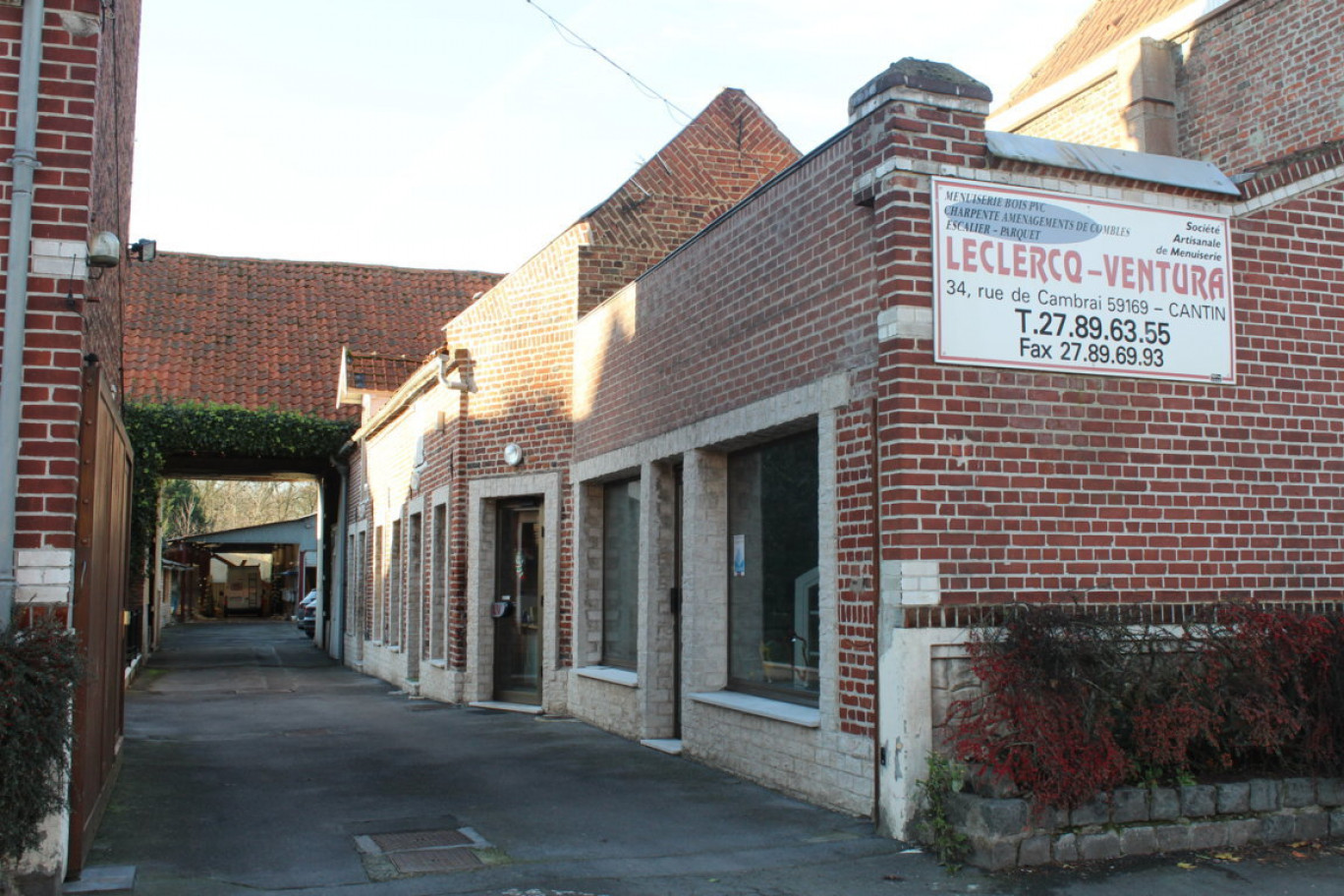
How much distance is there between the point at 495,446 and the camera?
1465 centimetres

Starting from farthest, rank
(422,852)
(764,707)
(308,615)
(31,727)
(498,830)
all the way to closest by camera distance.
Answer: (308,615) → (764,707) → (498,830) → (422,852) → (31,727)

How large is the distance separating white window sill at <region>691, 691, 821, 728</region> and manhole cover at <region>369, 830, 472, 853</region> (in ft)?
7.56

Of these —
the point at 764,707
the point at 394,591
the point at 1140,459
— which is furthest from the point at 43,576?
the point at 394,591

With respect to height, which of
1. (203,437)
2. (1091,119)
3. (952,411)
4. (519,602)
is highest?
(1091,119)

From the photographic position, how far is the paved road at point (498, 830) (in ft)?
19.9

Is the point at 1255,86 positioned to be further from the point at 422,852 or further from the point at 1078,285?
the point at 422,852

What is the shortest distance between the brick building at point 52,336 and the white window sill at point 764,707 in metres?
4.30

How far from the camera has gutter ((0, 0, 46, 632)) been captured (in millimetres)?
5730

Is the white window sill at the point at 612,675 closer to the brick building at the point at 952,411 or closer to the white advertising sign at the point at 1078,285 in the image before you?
the brick building at the point at 952,411

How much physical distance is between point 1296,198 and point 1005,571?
11.2 feet

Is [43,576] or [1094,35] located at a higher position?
[1094,35]

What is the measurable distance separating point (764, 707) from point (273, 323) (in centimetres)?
2164

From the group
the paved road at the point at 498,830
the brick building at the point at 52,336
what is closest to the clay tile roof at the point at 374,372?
the paved road at the point at 498,830

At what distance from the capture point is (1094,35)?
18266 mm
